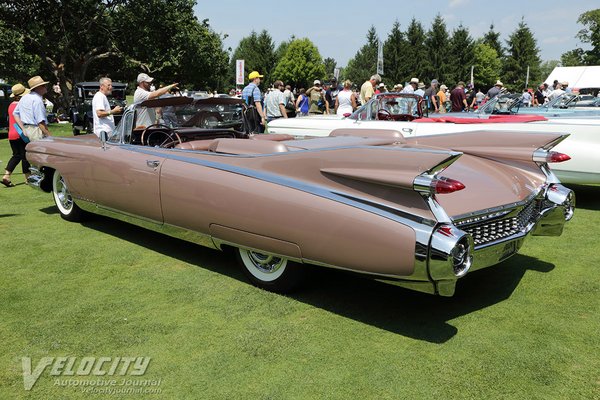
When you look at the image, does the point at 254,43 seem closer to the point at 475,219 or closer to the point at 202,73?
the point at 202,73

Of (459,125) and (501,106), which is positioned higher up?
(501,106)

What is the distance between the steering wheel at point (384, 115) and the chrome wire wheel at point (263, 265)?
5137mm

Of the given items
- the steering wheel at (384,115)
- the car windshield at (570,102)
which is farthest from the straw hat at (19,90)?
the car windshield at (570,102)

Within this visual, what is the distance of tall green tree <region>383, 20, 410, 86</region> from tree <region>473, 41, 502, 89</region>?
1746 cm

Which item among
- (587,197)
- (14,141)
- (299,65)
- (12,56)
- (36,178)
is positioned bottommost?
(587,197)

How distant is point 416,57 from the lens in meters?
65.7

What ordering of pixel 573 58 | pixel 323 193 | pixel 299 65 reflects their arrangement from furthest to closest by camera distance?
pixel 573 58
pixel 299 65
pixel 323 193

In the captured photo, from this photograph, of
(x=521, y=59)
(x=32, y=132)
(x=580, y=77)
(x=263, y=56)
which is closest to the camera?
(x=32, y=132)

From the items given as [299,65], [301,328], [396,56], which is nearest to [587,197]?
[301,328]

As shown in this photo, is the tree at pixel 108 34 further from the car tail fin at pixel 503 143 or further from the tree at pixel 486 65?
the tree at pixel 486 65

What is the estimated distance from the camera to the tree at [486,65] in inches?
3054

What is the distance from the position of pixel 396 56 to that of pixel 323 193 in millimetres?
65044

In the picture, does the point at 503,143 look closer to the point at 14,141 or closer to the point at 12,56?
the point at 14,141

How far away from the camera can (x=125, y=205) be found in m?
4.64
